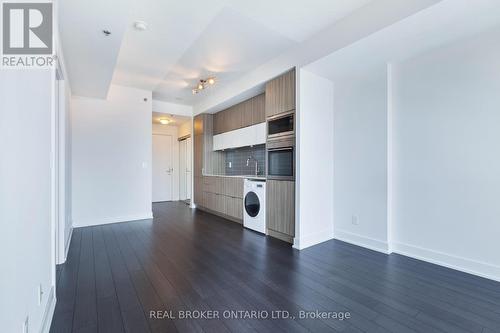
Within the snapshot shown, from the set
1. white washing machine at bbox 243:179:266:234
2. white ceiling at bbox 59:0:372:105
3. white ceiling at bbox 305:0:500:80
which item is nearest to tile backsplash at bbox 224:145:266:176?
white washing machine at bbox 243:179:266:234

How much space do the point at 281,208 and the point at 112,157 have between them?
3.40 metres

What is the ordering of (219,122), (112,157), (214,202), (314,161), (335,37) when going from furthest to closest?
1. (219,122)
2. (214,202)
3. (112,157)
4. (314,161)
5. (335,37)

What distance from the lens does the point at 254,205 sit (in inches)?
157

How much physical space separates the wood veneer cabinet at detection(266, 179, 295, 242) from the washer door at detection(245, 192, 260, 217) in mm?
268

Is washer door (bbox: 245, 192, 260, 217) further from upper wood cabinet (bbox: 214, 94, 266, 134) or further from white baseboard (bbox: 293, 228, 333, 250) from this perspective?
upper wood cabinet (bbox: 214, 94, 266, 134)

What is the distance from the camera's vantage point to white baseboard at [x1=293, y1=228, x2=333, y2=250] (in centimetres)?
311

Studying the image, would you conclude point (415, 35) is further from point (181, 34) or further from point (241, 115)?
point (241, 115)

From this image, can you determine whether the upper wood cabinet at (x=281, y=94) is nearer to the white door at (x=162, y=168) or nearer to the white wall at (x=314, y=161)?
the white wall at (x=314, y=161)

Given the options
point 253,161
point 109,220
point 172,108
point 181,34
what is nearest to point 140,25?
point 181,34

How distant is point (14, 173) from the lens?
109 centimetres

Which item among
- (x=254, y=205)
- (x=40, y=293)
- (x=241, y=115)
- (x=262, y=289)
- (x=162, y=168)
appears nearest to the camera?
(x=40, y=293)

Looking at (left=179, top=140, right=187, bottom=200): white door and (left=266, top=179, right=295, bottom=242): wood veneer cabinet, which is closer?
(left=266, top=179, right=295, bottom=242): wood veneer cabinet

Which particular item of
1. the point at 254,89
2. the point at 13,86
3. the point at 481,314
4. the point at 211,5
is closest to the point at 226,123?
the point at 254,89

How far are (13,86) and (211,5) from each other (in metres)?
1.83
